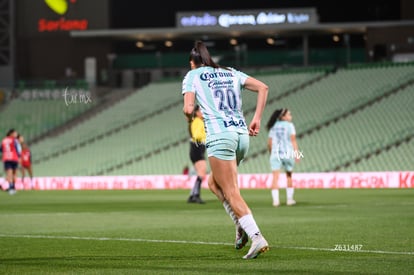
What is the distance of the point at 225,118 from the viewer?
39.7 ft

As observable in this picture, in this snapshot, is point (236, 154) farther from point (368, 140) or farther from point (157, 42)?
point (157, 42)

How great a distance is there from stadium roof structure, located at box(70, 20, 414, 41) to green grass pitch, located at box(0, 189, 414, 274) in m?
32.6

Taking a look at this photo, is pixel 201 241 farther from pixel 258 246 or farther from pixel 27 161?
pixel 27 161

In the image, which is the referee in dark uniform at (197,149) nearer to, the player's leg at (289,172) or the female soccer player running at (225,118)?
the player's leg at (289,172)

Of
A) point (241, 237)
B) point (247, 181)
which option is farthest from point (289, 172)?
point (247, 181)

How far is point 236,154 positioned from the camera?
1224cm

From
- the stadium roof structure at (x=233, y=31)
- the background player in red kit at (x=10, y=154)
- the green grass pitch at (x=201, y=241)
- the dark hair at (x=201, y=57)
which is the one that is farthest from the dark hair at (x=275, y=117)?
the stadium roof structure at (x=233, y=31)

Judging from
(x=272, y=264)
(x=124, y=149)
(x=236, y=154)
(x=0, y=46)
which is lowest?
(x=124, y=149)

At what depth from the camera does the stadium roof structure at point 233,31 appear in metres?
56.1

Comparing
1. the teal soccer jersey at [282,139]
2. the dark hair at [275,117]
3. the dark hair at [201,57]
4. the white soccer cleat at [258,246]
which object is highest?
the dark hair at [201,57]

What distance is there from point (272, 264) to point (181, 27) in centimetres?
4682

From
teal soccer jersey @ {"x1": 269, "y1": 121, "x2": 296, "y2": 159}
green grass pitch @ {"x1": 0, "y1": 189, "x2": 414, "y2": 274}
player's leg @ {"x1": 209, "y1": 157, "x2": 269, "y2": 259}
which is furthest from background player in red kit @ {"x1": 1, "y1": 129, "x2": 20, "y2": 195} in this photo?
player's leg @ {"x1": 209, "y1": 157, "x2": 269, "y2": 259}

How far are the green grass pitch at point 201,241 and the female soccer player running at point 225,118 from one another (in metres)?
0.72

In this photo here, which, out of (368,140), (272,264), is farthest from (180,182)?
(272,264)
